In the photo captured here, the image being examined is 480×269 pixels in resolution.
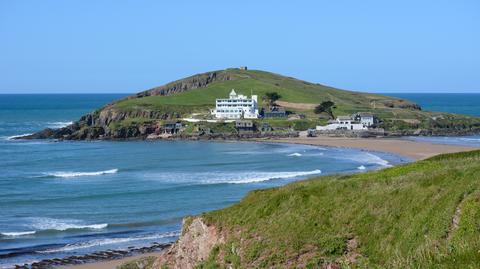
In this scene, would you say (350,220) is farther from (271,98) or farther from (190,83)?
(190,83)

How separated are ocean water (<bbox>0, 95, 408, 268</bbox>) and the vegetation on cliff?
19158 millimetres

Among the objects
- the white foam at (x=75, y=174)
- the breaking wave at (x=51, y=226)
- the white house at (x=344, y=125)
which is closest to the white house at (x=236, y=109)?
the white house at (x=344, y=125)

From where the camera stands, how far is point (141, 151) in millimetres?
88938

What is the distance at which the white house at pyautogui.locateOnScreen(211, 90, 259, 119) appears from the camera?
431 ft

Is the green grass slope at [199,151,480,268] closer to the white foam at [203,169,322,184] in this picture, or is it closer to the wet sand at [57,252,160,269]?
the wet sand at [57,252,160,269]

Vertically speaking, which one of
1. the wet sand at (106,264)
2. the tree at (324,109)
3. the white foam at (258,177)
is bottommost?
the wet sand at (106,264)

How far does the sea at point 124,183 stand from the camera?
125 ft

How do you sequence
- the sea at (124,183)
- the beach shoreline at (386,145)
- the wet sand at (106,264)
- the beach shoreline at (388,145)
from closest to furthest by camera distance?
the wet sand at (106,264), the sea at (124,183), the beach shoreline at (388,145), the beach shoreline at (386,145)

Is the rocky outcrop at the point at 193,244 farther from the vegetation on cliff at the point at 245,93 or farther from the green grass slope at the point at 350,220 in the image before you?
the vegetation on cliff at the point at 245,93

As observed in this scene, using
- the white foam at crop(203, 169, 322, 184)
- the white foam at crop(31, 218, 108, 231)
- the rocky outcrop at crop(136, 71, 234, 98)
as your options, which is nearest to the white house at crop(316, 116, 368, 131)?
the white foam at crop(203, 169, 322, 184)

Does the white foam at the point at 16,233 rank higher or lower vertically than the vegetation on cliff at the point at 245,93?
lower

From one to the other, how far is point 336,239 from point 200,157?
59.8 meters

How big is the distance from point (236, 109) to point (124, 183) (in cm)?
7515

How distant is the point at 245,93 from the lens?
160625 mm
